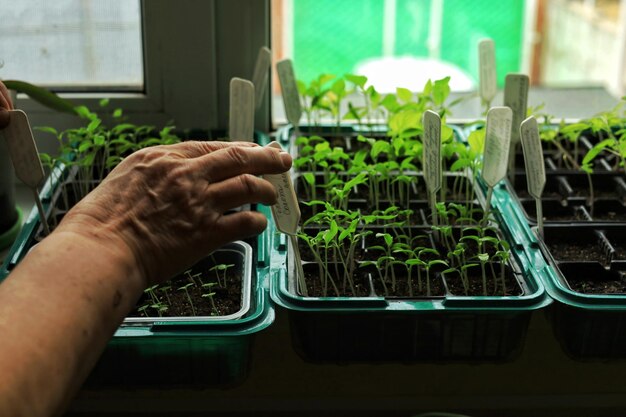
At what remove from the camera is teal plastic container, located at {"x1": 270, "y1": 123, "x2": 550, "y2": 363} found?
2.87ft

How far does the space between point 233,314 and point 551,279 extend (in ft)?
1.28

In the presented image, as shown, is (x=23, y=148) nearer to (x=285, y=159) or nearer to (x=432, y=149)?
(x=285, y=159)

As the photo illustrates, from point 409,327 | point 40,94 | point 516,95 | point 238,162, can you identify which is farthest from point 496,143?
point 40,94

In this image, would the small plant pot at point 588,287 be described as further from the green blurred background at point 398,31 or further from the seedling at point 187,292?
the green blurred background at point 398,31

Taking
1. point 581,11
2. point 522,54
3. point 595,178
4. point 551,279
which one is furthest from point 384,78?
point 551,279

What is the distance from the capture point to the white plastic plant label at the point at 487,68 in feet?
3.98

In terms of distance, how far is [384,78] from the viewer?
112 inches

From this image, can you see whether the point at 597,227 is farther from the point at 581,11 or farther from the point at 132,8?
the point at 581,11

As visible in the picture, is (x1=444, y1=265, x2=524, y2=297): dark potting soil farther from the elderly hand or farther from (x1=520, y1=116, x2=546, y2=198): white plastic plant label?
the elderly hand

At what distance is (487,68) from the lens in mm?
1241

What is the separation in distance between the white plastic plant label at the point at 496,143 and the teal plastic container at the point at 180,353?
0.36 m

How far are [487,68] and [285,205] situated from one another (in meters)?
0.53

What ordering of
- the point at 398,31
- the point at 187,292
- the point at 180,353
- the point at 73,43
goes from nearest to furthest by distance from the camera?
1. the point at 180,353
2. the point at 187,292
3. the point at 73,43
4. the point at 398,31

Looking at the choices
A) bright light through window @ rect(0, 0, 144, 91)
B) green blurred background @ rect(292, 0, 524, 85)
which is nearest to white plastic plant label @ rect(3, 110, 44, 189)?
bright light through window @ rect(0, 0, 144, 91)
